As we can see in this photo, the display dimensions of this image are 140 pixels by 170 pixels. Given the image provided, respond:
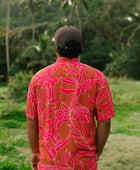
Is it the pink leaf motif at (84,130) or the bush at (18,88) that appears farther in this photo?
the bush at (18,88)

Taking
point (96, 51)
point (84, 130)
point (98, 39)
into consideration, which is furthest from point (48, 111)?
point (98, 39)

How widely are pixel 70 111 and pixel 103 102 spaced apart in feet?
0.70

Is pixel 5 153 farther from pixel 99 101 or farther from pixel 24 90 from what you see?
pixel 24 90

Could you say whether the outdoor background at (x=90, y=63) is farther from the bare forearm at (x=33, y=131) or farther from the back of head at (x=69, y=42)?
the back of head at (x=69, y=42)

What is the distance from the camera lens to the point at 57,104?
1.53 m

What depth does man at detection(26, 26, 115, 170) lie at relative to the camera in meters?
1.52

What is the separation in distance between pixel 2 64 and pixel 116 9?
16.8 meters

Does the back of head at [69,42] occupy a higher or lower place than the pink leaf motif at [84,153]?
higher

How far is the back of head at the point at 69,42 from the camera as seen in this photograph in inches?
62.1

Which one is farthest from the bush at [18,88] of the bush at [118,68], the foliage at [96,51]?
the foliage at [96,51]

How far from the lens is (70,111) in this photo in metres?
1.53

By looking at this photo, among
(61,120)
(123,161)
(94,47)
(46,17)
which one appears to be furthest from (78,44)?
(46,17)

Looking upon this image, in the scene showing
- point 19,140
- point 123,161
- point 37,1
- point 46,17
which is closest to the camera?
point 123,161

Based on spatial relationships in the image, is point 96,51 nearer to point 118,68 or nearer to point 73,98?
point 118,68
